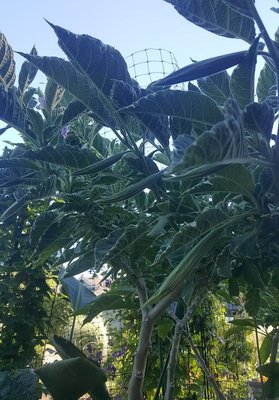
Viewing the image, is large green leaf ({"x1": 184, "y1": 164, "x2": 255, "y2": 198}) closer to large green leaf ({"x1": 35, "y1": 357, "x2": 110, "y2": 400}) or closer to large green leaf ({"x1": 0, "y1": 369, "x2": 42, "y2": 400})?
large green leaf ({"x1": 35, "y1": 357, "x2": 110, "y2": 400})

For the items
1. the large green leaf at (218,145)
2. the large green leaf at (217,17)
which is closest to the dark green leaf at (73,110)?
the large green leaf at (217,17)

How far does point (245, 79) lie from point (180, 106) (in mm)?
114

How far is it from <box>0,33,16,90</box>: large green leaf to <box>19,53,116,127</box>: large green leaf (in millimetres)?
105

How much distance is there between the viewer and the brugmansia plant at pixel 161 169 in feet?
1.72

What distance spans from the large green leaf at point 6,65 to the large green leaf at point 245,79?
1.15 feet

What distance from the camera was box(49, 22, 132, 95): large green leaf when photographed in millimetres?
547

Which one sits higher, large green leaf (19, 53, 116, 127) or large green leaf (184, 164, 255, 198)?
large green leaf (19, 53, 116, 127)

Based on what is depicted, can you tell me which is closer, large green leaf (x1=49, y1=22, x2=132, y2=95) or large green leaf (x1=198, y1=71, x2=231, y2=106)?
large green leaf (x1=49, y1=22, x2=132, y2=95)

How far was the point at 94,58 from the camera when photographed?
579 millimetres

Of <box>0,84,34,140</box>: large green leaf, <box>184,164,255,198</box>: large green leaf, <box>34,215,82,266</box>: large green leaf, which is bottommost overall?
<box>184,164,255,198</box>: large green leaf

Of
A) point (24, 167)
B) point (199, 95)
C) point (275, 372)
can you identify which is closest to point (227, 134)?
point (199, 95)

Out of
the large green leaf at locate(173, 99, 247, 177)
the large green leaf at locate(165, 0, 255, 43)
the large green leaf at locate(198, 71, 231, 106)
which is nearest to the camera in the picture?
the large green leaf at locate(173, 99, 247, 177)

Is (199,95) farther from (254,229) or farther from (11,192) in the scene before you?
(11,192)

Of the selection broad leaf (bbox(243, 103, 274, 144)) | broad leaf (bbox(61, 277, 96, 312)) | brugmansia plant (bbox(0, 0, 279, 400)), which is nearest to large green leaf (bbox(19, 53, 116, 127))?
brugmansia plant (bbox(0, 0, 279, 400))
